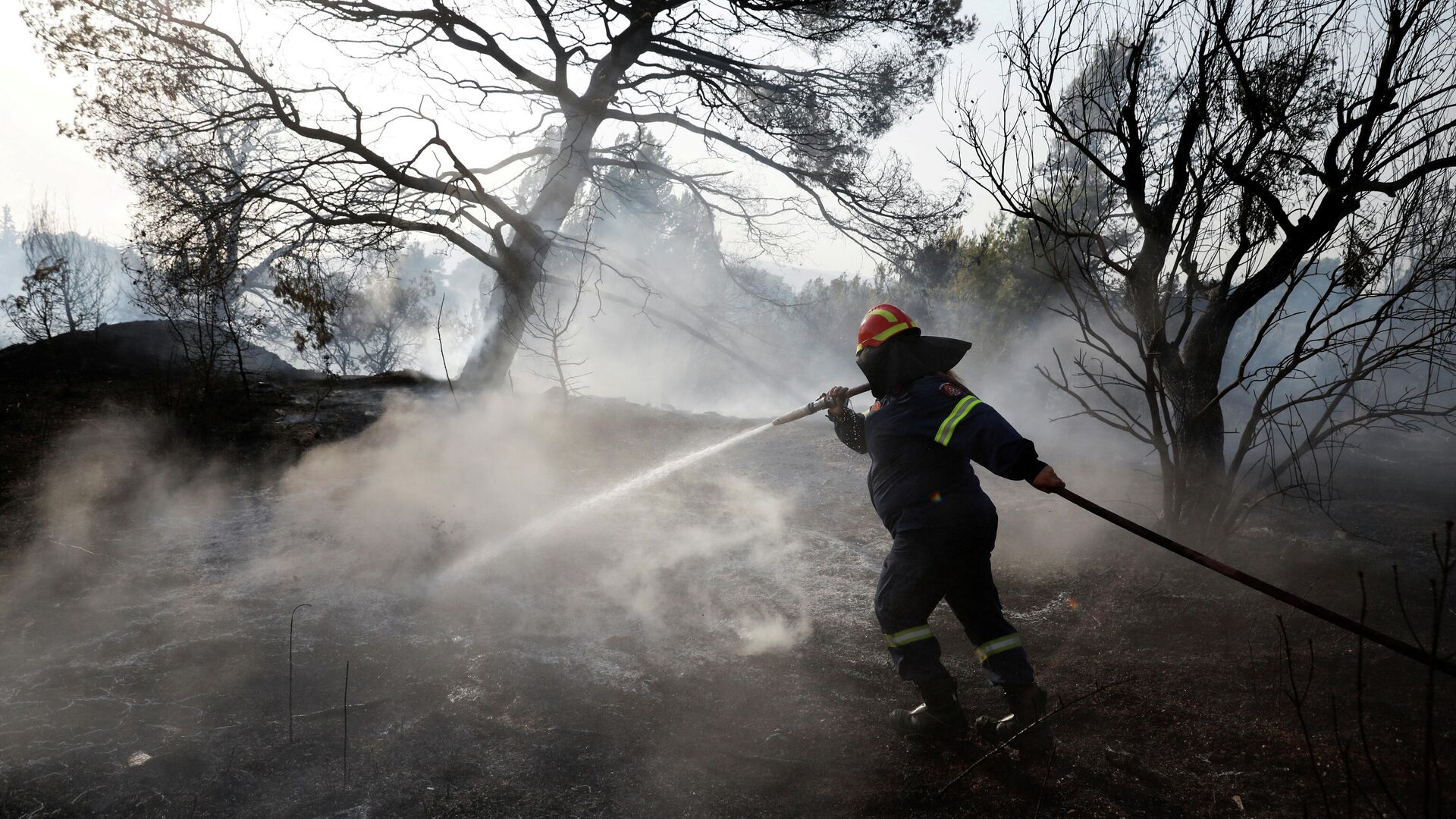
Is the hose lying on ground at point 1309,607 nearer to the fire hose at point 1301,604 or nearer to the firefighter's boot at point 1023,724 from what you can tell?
the fire hose at point 1301,604

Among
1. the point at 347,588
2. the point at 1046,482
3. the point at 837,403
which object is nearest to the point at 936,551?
the point at 1046,482

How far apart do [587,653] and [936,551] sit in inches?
81.2

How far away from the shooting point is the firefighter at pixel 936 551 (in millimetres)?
3156

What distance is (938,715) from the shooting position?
3189 millimetres

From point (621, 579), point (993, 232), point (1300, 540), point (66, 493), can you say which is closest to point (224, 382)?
point (66, 493)

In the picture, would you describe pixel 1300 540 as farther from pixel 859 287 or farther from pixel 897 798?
pixel 859 287

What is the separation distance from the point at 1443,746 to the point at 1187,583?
1.82m

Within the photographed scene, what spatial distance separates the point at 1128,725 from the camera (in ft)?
10.7

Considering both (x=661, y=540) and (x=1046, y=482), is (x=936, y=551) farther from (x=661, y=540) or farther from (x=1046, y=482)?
(x=661, y=540)

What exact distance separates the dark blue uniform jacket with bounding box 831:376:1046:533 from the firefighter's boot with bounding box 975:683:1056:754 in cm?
78

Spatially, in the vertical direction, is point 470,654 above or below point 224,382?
below

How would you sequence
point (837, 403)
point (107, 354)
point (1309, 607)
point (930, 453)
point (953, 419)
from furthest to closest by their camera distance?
point (107, 354)
point (837, 403)
point (930, 453)
point (953, 419)
point (1309, 607)

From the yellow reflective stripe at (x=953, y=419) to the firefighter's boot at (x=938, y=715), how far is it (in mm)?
1093

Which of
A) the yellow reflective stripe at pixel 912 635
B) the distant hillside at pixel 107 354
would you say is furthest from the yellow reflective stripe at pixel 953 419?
the distant hillside at pixel 107 354
